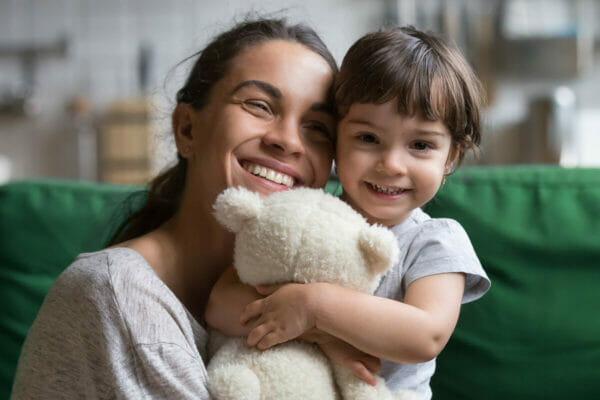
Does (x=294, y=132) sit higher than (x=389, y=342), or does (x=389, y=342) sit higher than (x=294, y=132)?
(x=294, y=132)

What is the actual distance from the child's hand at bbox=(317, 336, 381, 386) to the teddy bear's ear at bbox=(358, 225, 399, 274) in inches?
4.4

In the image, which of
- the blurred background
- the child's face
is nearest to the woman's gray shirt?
the child's face

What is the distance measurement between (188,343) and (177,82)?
32.9 inches

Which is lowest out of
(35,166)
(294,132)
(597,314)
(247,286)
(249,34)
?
(35,166)

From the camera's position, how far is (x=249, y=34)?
3.48 ft

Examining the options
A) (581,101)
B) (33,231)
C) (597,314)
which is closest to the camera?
(597,314)

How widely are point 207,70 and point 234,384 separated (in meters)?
0.58

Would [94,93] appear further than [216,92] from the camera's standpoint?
Yes

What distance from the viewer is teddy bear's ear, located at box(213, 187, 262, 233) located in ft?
2.54

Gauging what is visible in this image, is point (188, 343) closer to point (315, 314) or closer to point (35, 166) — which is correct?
point (315, 314)

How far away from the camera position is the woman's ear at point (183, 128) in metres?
1.08

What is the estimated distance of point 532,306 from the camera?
1056mm

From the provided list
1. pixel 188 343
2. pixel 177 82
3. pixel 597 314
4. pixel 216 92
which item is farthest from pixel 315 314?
pixel 177 82

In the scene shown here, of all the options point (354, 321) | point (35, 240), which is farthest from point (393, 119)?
point (35, 240)
